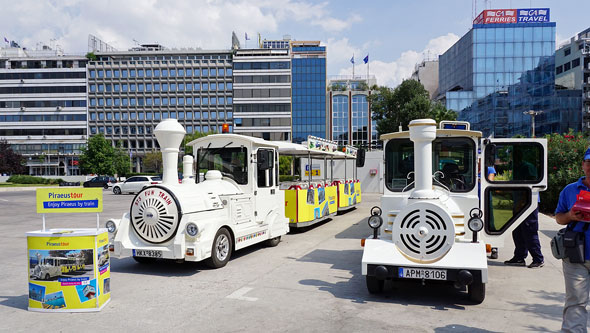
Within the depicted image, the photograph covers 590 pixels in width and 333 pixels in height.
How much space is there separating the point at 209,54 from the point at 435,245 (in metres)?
82.2

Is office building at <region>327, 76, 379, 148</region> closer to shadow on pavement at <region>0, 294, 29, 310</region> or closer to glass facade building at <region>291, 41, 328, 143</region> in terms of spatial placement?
glass facade building at <region>291, 41, 328, 143</region>

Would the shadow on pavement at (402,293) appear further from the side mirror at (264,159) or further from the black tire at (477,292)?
the side mirror at (264,159)

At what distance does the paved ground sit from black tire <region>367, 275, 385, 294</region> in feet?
0.31

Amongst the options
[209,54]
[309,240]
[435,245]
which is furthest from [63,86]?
[435,245]

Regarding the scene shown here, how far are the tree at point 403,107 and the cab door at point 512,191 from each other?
25.7 metres

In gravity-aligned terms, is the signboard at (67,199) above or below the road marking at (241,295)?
above

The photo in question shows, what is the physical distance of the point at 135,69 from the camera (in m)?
79.4

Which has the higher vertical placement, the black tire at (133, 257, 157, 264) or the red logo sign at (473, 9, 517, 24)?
the red logo sign at (473, 9, 517, 24)

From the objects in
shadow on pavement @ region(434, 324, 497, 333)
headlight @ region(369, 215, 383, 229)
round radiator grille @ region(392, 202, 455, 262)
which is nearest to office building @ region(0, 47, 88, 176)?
headlight @ region(369, 215, 383, 229)

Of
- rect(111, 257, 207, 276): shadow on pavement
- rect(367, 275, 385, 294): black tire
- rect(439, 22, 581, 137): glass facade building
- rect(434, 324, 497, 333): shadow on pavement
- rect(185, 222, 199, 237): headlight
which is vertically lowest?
rect(111, 257, 207, 276): shadow on pavement

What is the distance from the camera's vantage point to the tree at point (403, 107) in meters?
33.4

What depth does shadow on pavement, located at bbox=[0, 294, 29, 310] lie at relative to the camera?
18.2ft

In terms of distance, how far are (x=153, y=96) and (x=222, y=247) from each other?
252 feet

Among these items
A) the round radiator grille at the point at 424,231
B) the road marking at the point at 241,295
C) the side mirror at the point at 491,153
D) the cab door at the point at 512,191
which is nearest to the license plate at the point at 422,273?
the round radiator grille at the point at 424,231
